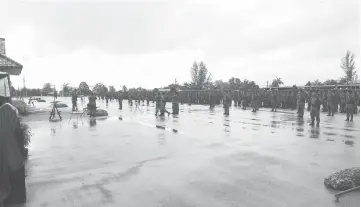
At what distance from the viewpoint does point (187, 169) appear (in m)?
6.82

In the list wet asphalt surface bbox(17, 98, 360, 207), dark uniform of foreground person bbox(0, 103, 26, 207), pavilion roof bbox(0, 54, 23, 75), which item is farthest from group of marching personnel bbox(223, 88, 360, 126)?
dark uniform of foreground person bbox(0, 103, 26, 207)

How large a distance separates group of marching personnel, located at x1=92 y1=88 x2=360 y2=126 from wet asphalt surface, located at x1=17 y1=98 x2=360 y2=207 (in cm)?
706

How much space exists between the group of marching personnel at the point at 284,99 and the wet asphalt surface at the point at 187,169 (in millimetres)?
7064

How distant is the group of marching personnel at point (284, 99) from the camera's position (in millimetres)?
17922

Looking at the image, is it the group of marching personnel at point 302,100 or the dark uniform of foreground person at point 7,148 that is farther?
the group of marching personnel at point 302,100

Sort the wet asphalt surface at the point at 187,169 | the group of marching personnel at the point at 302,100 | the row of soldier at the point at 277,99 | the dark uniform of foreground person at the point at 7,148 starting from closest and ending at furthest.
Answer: the dark uniform of foreground person at the point at 7,148
the wet asphalt surface at the point at 187,169
the group of marching personnel at the point at 302,100
the row of soldier at the point at 277,99

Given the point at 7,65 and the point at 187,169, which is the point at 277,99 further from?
the point at 7,65

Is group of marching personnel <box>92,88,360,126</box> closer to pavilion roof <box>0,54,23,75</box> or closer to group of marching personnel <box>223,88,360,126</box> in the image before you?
group of marching personnel <box>223,88,360,126</box>

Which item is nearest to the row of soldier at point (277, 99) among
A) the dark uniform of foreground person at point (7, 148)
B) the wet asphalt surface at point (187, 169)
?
the wet asphalt surface at point (187, 169)

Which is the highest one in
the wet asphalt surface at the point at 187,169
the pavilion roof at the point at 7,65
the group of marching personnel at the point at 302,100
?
the pavilion roof at the point at 7,65

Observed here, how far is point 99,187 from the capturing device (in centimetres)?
556

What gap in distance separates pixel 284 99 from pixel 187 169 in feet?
80.3

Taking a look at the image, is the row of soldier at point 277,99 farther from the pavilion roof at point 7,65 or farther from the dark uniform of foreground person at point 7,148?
the dark uniform of foreground person at point 7,148

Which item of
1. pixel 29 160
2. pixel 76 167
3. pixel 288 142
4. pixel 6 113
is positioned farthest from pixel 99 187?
pixel 288 142
